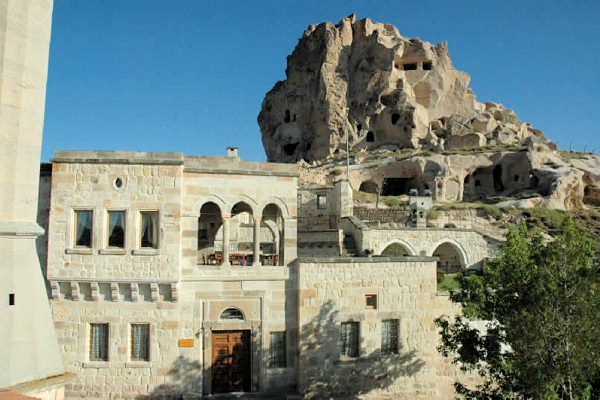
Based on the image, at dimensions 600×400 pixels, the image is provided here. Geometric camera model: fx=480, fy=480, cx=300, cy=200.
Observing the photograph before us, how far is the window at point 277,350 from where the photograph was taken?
13.8m

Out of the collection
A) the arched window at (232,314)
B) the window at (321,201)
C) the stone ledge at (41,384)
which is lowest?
the stone ledge at (41,384)

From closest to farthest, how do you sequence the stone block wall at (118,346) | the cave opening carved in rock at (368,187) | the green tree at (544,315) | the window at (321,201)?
the green tree at (544,315), the stone block wall at (118,346), the window at (321,201), the cave opening carved in rock at (368,187)

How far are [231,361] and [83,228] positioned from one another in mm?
5489

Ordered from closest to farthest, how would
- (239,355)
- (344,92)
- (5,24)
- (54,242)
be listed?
(5,24)
(54,242)
(239,355)
(344,92)

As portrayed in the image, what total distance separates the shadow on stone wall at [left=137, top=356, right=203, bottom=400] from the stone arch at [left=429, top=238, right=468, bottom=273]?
16025mm

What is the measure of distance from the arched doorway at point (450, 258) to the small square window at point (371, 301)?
1328cm

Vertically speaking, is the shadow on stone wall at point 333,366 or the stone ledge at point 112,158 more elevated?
the stone ledge at point 112,158

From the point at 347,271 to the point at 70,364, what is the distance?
8.03 m

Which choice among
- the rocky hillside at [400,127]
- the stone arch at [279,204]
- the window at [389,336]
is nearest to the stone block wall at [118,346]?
the stone arch at [279,204]

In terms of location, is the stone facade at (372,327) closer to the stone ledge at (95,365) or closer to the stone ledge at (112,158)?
the stone ledge at (112,158)

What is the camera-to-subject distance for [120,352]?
1304cm

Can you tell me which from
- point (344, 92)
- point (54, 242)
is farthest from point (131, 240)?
point (344, 92)

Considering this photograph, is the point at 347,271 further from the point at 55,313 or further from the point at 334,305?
the point at 55,313

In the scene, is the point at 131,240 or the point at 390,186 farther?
the point at 390,186
